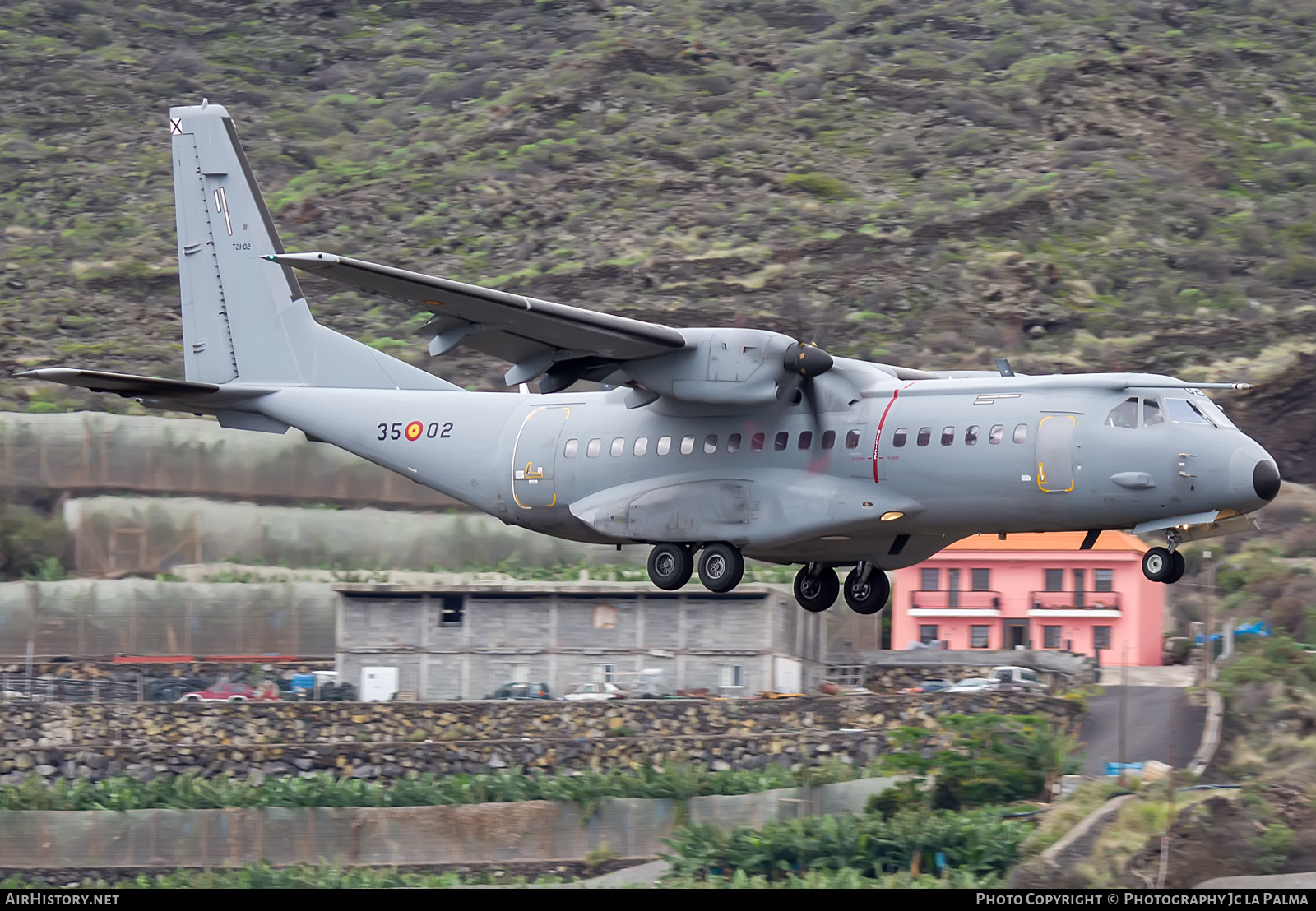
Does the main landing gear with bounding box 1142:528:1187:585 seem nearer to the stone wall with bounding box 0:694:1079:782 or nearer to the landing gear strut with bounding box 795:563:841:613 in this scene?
the landing gear strut with bounding box 795:563:841:613

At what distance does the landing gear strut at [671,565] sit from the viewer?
79.1 feet

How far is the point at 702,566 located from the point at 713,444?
1669 millimetres

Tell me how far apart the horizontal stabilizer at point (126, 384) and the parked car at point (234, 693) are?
84.5 feet

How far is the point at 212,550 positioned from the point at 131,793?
23.5 feet

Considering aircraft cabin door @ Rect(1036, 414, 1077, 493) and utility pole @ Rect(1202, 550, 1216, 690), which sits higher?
aircraft cabin door @ Rect(1036, 414, 1077, 493)

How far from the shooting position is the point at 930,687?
52000mm

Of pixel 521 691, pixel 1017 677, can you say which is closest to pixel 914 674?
pixel 1017 677

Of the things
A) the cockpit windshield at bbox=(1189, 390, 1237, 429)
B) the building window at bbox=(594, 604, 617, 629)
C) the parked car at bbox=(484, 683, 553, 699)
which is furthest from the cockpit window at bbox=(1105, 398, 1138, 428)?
the parked car at bbox=(484, 683, 553, 699)

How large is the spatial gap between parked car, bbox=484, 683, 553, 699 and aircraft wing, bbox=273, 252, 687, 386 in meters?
27.8

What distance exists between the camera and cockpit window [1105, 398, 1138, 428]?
69.5 feet

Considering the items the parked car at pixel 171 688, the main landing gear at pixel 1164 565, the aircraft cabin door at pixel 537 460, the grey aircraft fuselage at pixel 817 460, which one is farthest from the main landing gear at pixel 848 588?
the parked car at pixel 171 688

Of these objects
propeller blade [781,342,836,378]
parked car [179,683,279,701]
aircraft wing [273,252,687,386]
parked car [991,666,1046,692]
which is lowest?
parked car [179,683,279,701]

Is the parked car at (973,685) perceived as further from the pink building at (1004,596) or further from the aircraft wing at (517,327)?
the aircraft wing at (517,327)

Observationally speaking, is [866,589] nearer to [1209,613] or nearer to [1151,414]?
[1151,414]
